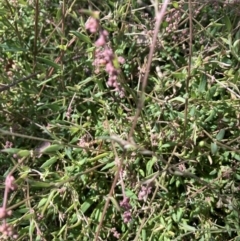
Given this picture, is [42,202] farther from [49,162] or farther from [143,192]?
[143,192]

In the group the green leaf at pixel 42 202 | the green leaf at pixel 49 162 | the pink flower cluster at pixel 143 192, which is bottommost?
the pink flower cluster at pixel 143 192

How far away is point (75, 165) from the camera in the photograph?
1498 millimetres

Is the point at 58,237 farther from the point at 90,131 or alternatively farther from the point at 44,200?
the point at 90,131

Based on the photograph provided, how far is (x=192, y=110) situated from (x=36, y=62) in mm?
525

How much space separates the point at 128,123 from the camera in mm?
1527

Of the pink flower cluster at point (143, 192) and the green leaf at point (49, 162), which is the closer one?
the pink flower cluster at point (143, 192)

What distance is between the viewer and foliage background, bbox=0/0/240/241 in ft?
4.72

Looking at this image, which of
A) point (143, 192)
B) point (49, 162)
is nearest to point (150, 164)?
point (143, 192)

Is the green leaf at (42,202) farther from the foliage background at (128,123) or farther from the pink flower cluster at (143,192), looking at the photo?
the pink flower cluster at (143,192)

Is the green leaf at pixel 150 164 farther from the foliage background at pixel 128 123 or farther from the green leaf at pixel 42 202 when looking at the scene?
the green leaf at pixel 42 202

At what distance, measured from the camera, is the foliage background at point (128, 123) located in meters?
1.44

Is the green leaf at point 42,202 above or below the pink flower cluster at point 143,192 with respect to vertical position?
above

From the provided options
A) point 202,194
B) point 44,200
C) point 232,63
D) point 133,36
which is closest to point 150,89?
point 133,36

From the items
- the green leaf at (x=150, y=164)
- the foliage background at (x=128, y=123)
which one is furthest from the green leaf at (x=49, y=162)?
the green leaf at (x=150, y=164)
